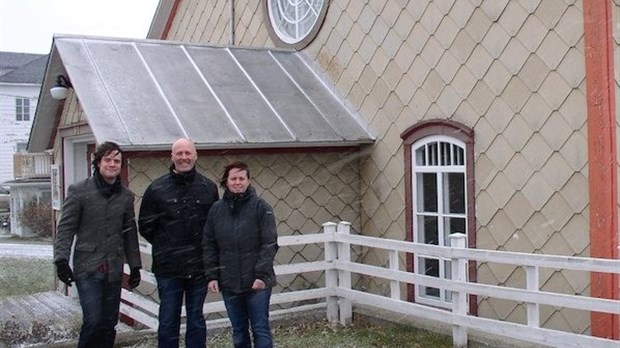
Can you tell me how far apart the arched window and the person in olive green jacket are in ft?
11.2

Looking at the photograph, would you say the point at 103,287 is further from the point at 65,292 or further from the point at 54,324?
the point at 65,292

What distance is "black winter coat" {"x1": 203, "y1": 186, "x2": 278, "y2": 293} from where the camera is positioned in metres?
5.44

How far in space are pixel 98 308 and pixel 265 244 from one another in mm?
1374

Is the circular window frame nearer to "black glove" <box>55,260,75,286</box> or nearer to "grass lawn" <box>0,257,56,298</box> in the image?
"grass lawn" <box>0,257,56,298</box>

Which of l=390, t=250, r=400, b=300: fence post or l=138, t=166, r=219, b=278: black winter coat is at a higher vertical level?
l=138, t=166, r=219, b=278: black winter coat

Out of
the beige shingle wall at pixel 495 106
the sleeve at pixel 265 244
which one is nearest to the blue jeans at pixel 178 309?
the sleeve at pixel 265 244

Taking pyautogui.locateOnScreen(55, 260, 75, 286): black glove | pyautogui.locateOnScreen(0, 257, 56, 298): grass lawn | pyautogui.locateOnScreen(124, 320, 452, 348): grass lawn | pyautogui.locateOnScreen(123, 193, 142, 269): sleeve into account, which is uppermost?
pyautogui.locateOnScreen(123, 193, 142, 269): sleeve

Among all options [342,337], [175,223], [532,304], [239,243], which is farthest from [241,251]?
[532,304]

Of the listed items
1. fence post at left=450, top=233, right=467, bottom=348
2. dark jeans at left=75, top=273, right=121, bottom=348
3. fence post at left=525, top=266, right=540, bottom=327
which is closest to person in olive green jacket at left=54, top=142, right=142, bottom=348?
dark jeans at left=75, top=273, right=121, bottom=348

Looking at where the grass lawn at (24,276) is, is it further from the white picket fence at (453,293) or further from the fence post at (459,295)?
the fence post at (459,295)

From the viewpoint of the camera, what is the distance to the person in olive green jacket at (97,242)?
538cm

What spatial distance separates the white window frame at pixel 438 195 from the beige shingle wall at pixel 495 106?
0.78 ft

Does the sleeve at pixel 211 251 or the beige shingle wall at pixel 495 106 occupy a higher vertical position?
the beige shingle wall at pixel 495 106

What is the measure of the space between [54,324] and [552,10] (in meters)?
6.48
